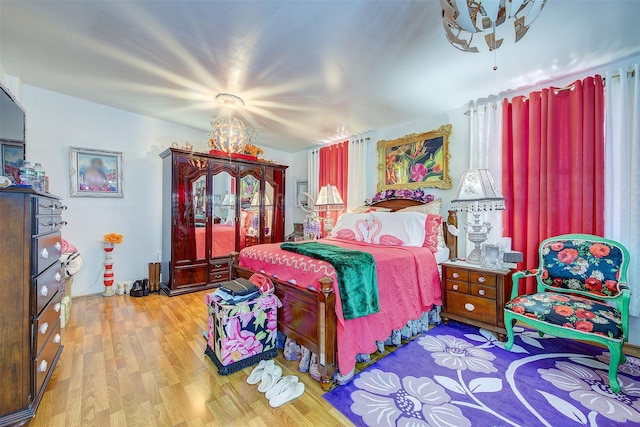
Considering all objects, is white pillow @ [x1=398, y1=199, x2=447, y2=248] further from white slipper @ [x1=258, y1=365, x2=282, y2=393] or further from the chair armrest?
white slipper @ [x1=258, y1=365, x2=282, y2=393]

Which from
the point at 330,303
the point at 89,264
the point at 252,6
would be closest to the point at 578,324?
the point at 330,303

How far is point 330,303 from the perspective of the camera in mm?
1742

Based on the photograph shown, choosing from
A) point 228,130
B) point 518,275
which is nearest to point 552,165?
point 518,275

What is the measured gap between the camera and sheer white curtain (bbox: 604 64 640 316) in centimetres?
215

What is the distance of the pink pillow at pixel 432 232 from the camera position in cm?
290

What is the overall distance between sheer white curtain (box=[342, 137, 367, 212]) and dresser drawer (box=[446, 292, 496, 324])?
6.55ft

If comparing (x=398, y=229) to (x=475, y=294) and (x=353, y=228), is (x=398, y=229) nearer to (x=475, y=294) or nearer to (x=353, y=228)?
(x=353, y=228)

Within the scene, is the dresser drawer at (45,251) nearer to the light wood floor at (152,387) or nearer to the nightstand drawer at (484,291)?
the light wood floor at (152,387)

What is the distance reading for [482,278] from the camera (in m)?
2.52

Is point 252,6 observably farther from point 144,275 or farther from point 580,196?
point 144,275

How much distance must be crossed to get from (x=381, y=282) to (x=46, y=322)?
2293 millimetres

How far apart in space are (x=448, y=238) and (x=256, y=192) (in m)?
3.00

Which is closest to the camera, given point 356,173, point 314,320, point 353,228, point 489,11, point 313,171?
point 489,11

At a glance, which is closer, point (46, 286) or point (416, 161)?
point (46, 286)
